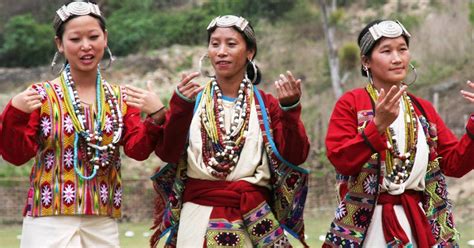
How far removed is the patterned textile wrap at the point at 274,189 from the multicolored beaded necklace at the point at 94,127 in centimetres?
40

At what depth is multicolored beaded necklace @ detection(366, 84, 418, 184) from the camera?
5.38 m

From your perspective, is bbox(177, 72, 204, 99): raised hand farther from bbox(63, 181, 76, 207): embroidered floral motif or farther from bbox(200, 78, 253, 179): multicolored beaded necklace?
bbox(63, 181, 76, 207): embroidered floral motif

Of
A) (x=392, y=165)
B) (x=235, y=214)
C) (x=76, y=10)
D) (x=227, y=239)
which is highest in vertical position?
(x=76, y=10)

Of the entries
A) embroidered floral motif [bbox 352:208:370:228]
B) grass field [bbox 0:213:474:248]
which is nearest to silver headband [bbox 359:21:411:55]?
embroidered floral motif [bbox 352:208:370:228]

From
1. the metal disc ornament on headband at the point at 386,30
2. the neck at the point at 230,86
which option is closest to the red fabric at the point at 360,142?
the metal disc ornament on headband at the point at 386,30

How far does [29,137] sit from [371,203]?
1882 millimetres

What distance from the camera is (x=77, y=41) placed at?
18.5ft

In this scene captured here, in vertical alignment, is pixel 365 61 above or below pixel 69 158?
above

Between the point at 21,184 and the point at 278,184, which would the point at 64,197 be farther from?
the point at 21,184

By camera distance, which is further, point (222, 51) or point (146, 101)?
point (222, 51)

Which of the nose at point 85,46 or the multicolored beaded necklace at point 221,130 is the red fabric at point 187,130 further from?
the nose at point 85,46

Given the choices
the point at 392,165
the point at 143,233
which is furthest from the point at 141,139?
the point at 143,233

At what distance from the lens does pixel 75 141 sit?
5.54 metres

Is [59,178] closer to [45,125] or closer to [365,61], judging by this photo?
[45,125]
